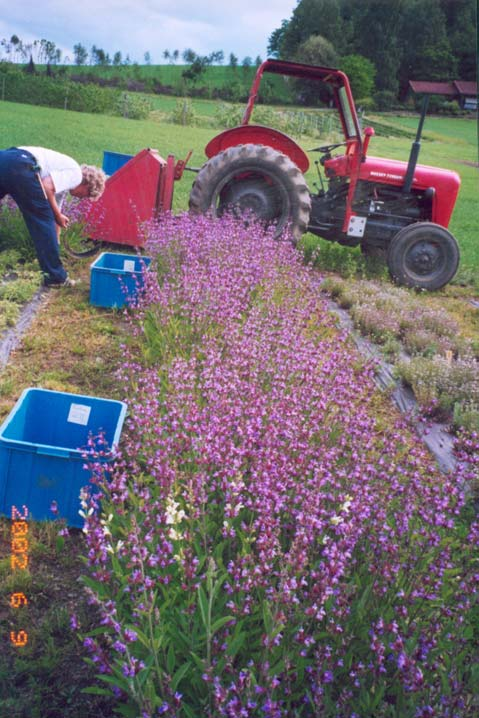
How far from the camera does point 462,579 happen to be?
214 cm

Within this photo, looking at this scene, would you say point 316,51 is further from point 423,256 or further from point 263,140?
point 423,256

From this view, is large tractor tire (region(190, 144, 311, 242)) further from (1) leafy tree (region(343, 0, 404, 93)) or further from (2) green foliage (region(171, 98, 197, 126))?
(2) green foliage (region(171, 98, 197, 126))

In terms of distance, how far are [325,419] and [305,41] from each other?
36.8 ft

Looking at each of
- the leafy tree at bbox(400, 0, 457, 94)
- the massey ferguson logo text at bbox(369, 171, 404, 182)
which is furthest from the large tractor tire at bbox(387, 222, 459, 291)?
the leafy tree at bbox(400, 0, 457, 94)

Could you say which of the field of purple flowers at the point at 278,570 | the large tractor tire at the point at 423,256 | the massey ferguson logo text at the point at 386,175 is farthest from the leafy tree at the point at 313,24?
the field of purple flowers at the point at 278,570

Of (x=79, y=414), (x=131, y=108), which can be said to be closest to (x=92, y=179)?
(x=79, y=414)

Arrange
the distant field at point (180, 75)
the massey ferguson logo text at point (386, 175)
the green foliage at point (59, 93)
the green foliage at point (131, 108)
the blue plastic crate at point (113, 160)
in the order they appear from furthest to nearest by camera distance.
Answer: the distant field at point (180, 75), the green foliage at point (131, 108), the green foliage at point (59, 93), the blue plastic crate at point (113, 160), the massey ferguson logo text at point (386, 175)

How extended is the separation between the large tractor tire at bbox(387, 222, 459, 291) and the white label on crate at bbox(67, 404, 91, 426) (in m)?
5.14

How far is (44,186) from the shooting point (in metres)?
5.79

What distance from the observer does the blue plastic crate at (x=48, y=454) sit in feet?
9.27

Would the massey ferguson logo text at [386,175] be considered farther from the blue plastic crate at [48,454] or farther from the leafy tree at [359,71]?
the leafy tree at [359,71]

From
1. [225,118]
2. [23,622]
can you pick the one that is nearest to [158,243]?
[23,622]

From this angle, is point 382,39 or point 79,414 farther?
point 382,39

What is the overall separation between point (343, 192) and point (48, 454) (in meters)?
6.21
